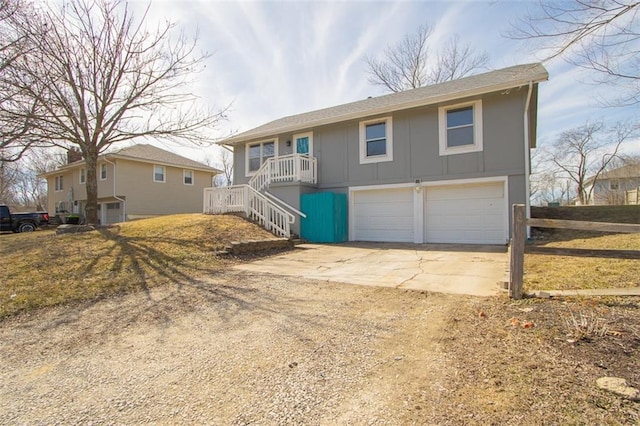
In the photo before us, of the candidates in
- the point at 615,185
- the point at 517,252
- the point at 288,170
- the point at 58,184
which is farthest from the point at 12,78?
the point at 615,185

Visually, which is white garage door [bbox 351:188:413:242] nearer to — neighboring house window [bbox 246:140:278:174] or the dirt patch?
neighboring house window [bbox 246:140:278:174]

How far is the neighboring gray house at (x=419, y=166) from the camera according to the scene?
32.4 ft

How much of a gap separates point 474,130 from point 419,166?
6.53ft

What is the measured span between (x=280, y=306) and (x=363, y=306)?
1.13 metres

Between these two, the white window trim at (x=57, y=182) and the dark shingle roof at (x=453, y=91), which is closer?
the dark shingle roof at (x=453, y=91)

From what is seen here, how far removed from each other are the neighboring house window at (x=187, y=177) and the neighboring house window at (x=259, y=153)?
9.70 m

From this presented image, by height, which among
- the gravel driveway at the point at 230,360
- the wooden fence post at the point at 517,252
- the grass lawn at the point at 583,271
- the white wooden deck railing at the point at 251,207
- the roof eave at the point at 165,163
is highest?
the roof eave at the point at 165,163

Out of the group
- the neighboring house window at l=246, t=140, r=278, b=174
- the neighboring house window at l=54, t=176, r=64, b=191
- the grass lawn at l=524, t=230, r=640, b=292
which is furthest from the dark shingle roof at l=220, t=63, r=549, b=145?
the neighboring house window at l=54, t=176, r=64, b=191

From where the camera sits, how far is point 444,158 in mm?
10836

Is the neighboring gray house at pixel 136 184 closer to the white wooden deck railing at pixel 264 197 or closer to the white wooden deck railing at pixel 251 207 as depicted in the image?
the white wooden deck railing at pixel 251 207

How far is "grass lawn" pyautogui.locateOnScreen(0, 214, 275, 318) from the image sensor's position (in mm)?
5509

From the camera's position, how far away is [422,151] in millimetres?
11234

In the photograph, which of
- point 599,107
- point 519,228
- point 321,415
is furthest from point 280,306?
point 599,107

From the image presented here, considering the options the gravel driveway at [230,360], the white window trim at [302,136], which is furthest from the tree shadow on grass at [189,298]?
the white window trim at [302,136]
